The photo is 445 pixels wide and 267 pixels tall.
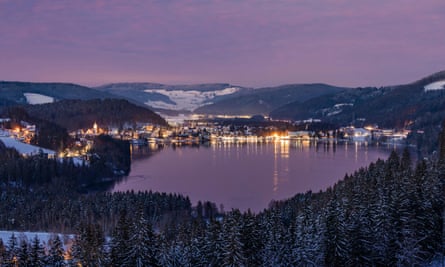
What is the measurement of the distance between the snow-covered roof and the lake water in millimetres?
5392

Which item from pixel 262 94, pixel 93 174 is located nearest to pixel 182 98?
pixel 262 94

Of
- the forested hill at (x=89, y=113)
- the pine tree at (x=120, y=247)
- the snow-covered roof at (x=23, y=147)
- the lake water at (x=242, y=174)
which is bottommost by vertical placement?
the lake water at (x=242, y=174)

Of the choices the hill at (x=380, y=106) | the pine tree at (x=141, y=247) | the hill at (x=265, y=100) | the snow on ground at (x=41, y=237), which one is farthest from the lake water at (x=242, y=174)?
the hill at (x=265, y=100)

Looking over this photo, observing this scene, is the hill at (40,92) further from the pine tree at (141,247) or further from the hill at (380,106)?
the pine tree at (141,247)

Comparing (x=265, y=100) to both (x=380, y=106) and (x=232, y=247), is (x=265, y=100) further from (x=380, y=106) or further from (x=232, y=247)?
(x=232, y=247)

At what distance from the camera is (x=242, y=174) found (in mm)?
27828

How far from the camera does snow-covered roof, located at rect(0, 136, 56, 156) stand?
29.5 meters

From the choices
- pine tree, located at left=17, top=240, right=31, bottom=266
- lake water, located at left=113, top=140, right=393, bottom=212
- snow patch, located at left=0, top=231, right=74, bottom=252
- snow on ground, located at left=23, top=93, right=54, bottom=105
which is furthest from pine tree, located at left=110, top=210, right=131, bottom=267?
snow on ground, located at left=23, top=93, right=54, bottom=105

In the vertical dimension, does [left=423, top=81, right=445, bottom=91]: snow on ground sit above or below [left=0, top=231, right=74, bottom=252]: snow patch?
above

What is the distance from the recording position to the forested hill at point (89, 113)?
5744 cm

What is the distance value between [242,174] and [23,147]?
13415mm

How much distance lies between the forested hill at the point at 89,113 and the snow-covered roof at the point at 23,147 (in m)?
23.1

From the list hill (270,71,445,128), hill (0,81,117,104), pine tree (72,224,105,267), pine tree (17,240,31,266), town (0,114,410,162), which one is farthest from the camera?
hill (0,81,117,104)

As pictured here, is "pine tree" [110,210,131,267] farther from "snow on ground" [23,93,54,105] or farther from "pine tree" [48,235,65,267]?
"snow on ground" [23,93,54,105]
